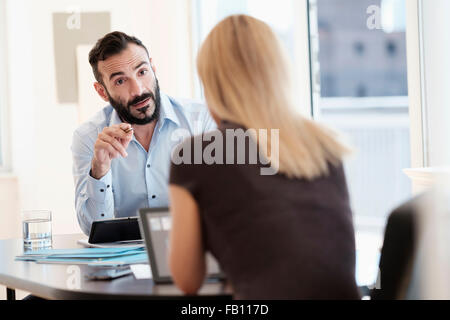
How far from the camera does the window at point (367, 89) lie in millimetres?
2672

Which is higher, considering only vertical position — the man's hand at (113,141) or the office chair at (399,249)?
the man's hand at (113,141)

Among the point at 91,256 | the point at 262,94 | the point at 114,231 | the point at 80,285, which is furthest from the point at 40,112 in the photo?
the point at 262,94

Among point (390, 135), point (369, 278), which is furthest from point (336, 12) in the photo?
point (369, 278)

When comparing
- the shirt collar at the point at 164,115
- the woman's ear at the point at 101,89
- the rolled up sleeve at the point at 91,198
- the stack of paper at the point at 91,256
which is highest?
the woman's ear at the point at 101,89

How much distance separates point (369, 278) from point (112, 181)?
1.11m

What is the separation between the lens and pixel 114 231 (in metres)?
1.87

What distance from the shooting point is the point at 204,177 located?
117 cm

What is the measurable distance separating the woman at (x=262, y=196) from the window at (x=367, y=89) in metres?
1.39

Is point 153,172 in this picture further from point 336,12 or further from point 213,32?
point 336,12

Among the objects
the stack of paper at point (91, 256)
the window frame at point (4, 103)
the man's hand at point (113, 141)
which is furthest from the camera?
the window frame at point (4, 103)

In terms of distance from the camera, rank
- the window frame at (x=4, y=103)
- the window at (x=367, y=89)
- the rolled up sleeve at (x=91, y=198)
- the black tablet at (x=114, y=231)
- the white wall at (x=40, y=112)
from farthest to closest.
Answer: the window frame at (x=4, y=103) < the white wall at (x=40, y=112) < the window at (x=367, y=89) < the rolled up sleeve at (x=91, y=198) < the black tablet at (x=114, y=231)

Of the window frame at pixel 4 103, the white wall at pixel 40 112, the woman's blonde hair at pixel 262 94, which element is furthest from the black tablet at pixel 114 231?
the window frame at pixel 4 103

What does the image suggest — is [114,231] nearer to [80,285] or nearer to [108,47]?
[80,285]

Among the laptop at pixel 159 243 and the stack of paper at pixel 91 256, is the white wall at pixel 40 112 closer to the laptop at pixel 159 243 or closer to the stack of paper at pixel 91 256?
the stack of paper at pixel 91 256
